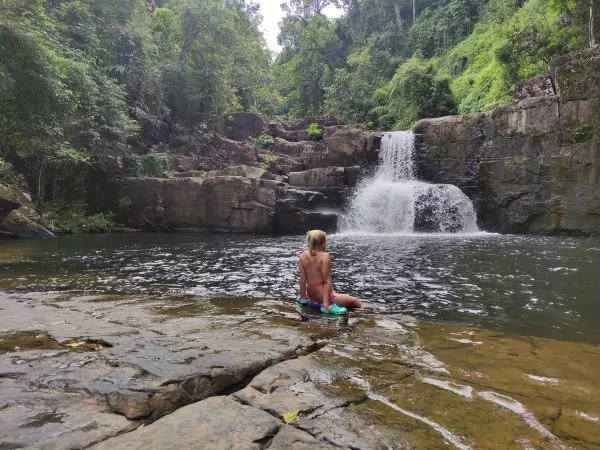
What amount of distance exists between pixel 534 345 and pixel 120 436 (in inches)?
155

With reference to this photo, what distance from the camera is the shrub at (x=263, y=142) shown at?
90.6 feet

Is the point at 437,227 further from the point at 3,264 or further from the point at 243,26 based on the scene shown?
the point at 243,26

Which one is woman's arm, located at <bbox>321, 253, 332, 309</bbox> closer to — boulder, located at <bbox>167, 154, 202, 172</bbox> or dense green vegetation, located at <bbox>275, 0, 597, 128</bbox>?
dense green vegetation, located at <bbox>275, 0, 597, 128</bbox>

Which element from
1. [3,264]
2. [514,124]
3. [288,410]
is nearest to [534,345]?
[288,410]

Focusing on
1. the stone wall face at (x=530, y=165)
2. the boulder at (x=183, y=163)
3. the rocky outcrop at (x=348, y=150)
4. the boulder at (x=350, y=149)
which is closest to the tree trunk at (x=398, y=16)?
the rocky outcrop at (x=348, y=150)

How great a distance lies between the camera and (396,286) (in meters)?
7.70

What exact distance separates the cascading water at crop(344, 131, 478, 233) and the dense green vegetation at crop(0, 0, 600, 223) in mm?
7216

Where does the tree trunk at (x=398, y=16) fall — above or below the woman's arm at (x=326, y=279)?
above

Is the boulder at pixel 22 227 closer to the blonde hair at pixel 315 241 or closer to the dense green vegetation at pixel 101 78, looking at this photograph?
the dense green vegetation at pixel 101 78

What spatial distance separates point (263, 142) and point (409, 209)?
41.5 feet

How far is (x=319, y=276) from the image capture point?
5668 mm

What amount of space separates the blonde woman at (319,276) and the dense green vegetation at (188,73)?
483 inches

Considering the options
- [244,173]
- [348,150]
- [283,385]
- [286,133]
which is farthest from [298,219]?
[283,385]

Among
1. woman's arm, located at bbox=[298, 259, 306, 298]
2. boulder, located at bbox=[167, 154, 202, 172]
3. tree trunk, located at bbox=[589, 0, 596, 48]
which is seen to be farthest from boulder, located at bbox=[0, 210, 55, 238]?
tree trunk, located at bbox=[589, 0, 596, 48]
